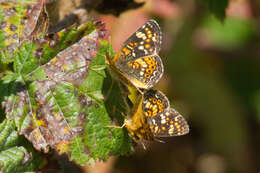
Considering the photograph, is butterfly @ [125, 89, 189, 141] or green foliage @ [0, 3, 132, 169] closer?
green foliage @ [0, 3, 132, 169]

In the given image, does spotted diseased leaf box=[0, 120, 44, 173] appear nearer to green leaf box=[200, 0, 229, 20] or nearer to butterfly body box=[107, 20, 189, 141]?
butterfly body box=[107, 20, 189, 141]

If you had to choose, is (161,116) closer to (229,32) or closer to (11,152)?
(11,152)

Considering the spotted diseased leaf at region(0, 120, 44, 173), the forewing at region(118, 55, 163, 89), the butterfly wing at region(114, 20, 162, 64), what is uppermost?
the butterfly wing at region(114, 20, 162, 64)

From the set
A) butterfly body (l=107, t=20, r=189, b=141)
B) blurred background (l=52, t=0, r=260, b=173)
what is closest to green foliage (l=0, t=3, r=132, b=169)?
butterfly body (l=107, t=20, r=189, b=141)

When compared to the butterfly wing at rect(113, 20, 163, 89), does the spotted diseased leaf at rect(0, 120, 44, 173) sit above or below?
below

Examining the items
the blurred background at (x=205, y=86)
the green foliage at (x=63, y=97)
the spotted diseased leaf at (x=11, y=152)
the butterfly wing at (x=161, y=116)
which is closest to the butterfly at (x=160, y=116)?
the butterfly wing at (x=161, y=116)

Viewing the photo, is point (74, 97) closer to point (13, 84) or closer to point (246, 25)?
point (13, 84)

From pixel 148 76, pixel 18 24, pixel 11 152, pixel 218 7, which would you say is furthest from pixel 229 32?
pixel 11 152
